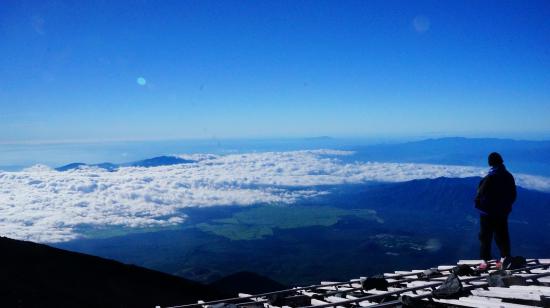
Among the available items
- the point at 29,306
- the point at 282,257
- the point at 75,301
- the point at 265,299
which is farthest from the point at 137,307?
the point at 282,257

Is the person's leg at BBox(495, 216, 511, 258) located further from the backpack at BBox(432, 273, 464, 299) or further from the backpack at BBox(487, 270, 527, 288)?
the backpack at BBox(432, 273, 464, 299)

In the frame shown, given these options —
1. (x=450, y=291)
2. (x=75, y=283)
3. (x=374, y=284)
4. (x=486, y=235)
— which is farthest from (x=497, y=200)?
(x=75, y=283)

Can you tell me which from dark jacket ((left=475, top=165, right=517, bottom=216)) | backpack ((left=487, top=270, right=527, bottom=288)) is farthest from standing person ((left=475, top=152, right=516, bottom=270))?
backpack ((left=487, top=270, right=527, bottom=288))

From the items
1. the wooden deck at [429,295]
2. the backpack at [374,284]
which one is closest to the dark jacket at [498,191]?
the wooden deck at [429,295]

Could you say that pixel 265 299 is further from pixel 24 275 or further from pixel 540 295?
pixel 24 275

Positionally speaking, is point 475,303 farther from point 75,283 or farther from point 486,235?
point 75,283

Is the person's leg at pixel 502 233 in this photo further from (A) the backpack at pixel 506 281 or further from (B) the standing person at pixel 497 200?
(A) the backpack at pixel 506 281
